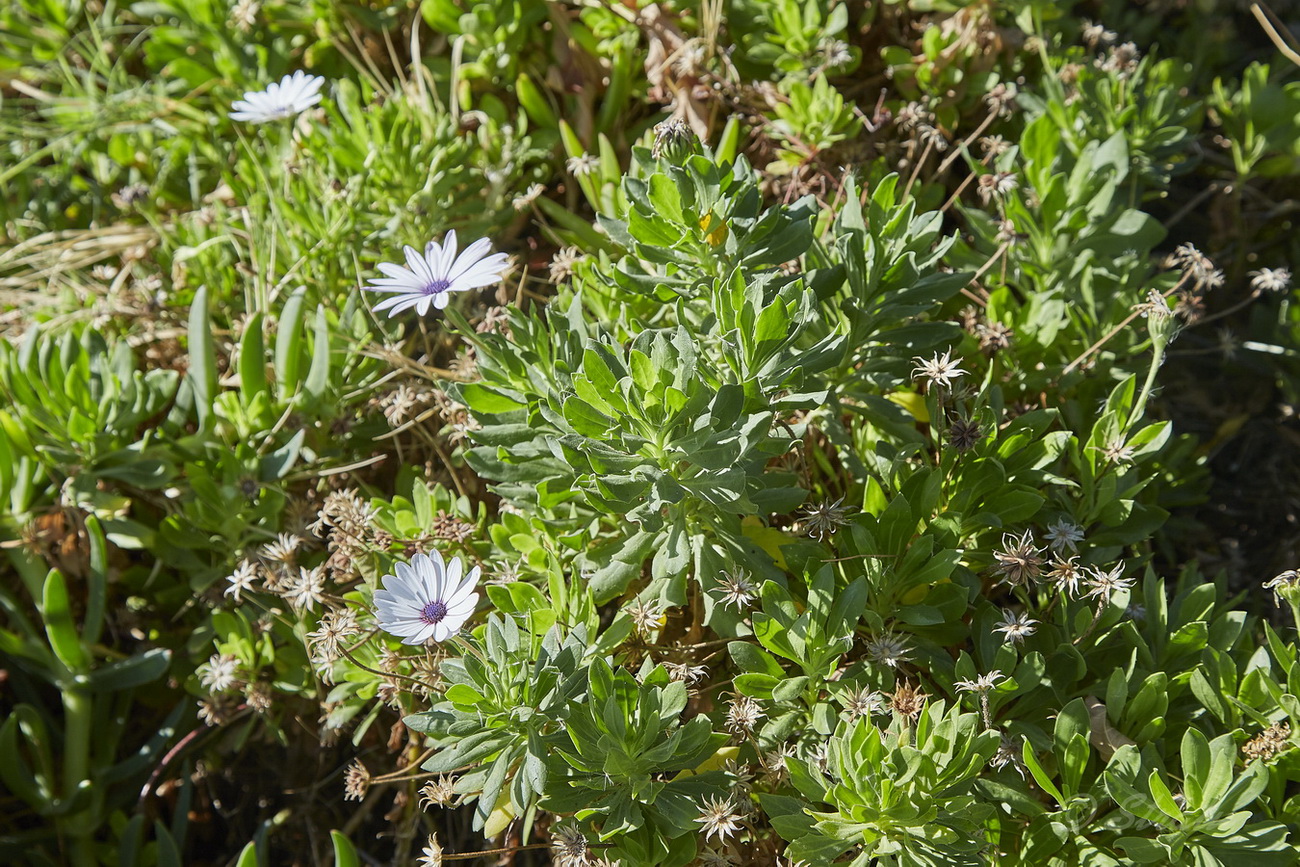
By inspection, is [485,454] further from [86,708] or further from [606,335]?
[86,708]

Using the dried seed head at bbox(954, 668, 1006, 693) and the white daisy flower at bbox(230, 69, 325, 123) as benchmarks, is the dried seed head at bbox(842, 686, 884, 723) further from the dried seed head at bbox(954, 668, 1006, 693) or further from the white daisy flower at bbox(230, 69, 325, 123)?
the white daisy flower at bbox(230, 69, 325, 123)

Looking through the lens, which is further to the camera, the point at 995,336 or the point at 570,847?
the point at 995,336

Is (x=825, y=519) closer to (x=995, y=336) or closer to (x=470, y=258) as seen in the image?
(x=995, y=336)

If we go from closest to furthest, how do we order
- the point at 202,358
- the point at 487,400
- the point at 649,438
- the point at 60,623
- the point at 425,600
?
the point at 649,438
the point at 425,600
the point at 487,400
the point at 60,623
the point at 202,358

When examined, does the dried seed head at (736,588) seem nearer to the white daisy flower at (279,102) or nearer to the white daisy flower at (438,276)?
the white daisy flower at (438,276)

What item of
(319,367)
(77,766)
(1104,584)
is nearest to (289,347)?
(319,367)

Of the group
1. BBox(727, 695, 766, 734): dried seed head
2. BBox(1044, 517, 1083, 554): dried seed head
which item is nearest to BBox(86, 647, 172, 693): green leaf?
BBox(727, 695, 766, 734): dried seed head

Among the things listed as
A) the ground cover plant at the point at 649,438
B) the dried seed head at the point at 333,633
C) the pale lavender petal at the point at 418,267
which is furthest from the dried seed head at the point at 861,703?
the pale lavender petal at the point at 418,267
